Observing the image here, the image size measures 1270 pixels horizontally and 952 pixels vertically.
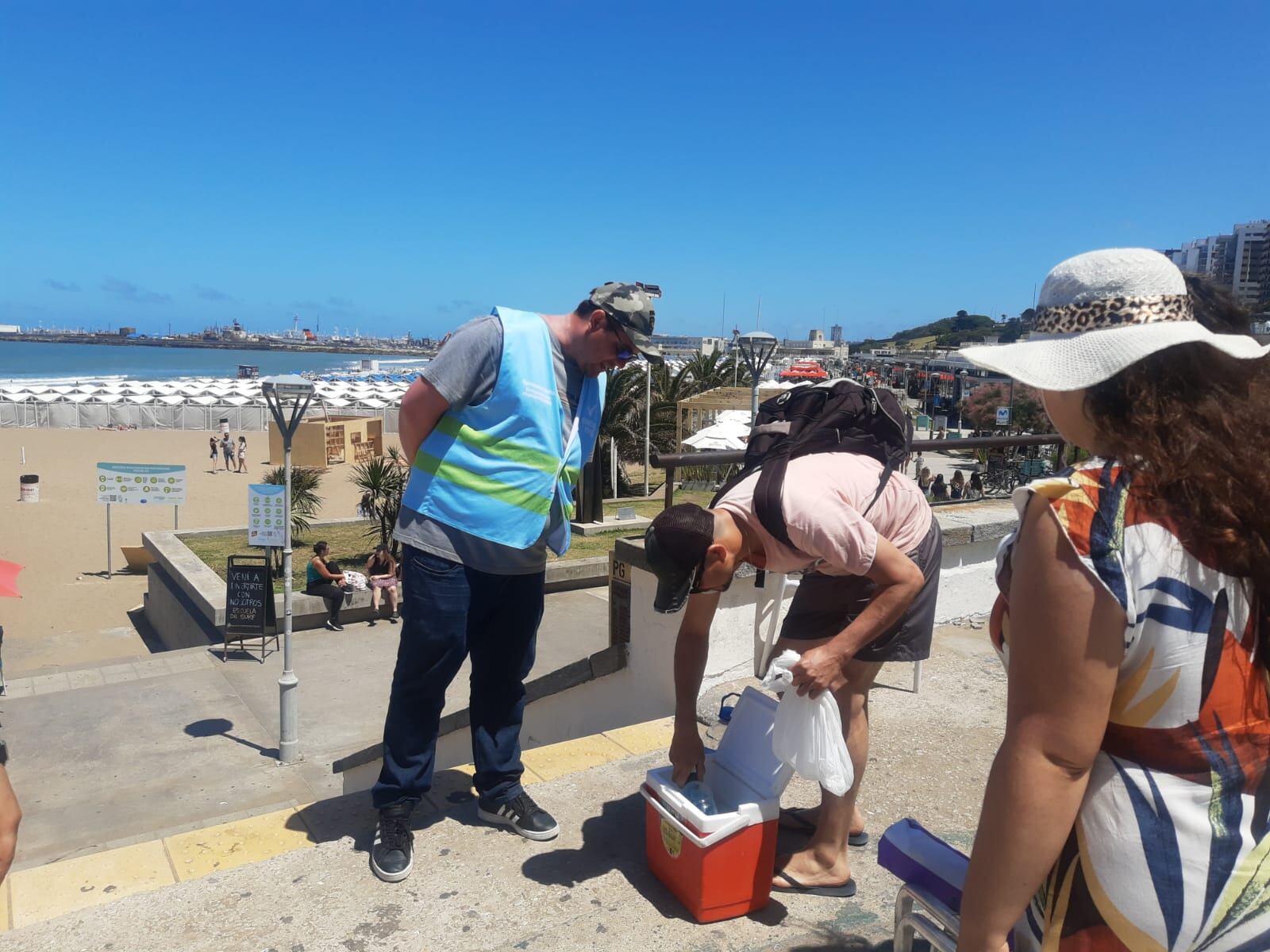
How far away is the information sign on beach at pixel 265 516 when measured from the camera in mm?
11742

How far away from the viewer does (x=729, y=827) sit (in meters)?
2.45

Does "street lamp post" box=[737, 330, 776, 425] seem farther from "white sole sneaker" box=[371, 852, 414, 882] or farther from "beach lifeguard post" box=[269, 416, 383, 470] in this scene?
"beach lifeguard post" box=[269, 416, 383, 470]

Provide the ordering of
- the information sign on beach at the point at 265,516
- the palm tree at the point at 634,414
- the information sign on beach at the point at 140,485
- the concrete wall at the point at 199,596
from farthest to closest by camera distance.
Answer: the palm tree at the point at 634,414
the information sign on beach at the point at 140,485
the concrete wall at the point at 199,596
the information sign on beach at the point at 265,516

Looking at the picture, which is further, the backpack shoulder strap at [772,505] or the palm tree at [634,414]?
the palm tree at [634,414]

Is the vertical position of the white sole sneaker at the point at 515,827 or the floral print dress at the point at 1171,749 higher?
the floral print dress at the point at 1171,749

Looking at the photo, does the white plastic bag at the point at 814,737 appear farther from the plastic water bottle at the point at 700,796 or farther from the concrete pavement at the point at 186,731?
the concrete pavement at the point at 186,731

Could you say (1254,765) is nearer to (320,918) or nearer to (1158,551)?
(1158,551)

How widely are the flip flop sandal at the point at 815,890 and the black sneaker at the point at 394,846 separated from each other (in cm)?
111

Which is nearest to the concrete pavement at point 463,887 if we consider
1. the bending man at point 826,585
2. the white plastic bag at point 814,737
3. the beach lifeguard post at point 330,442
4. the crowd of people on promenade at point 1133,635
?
the bending man at point 826,585

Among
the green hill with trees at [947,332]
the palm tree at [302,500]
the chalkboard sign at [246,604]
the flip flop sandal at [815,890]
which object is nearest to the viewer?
the flip flop sandal at [815,890]

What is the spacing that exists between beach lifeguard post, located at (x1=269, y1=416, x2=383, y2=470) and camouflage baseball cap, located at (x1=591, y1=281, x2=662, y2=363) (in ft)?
102

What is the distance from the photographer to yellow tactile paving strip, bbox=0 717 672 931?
271cm

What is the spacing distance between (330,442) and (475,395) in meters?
34.0

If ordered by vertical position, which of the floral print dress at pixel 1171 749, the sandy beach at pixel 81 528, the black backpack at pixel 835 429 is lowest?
the sandy beach at pixel 81 528
